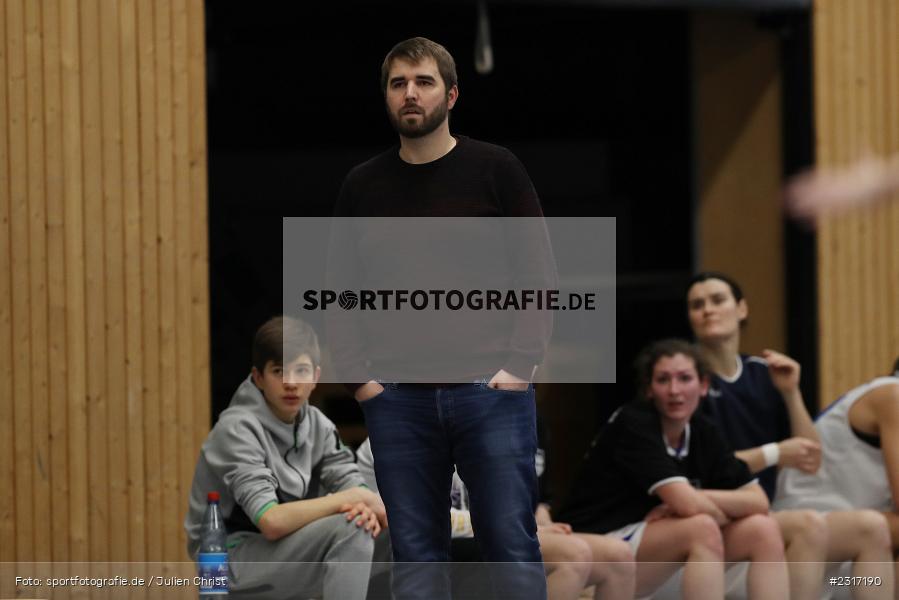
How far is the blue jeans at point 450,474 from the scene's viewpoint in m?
3.32

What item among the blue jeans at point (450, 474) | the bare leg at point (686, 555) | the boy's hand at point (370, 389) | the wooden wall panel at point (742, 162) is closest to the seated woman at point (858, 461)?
the bare leg at point (686, 555)

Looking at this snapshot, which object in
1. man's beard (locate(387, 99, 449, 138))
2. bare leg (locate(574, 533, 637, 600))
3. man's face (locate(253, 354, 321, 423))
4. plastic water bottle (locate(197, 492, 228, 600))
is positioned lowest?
bare leg (locate(574, 533, 637, 600))

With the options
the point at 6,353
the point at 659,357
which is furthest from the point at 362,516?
the point at 6,353

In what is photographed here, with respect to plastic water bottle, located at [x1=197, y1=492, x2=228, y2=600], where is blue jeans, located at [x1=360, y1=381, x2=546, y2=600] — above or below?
above

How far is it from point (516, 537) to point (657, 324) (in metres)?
3.47

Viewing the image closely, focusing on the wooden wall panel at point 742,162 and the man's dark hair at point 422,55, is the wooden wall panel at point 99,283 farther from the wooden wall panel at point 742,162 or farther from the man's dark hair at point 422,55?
the wooden wall panel at point 742,162

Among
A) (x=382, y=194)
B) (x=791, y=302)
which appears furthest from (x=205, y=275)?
(x=791, y=302)

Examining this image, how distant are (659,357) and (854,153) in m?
2.18

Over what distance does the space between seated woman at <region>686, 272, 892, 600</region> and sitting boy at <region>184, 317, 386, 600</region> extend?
149 cm

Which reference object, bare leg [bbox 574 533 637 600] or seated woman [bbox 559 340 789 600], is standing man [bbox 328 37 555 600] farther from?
seated woman [bbox 559 340 789 600]

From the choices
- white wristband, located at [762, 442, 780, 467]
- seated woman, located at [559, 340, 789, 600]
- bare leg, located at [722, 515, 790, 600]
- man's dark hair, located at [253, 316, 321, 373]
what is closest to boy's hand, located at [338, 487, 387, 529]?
man's dark hair, located at [253, 316, 321, 373]

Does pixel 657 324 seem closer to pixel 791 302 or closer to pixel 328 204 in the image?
pixel 791 302

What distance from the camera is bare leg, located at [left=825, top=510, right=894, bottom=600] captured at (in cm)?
464

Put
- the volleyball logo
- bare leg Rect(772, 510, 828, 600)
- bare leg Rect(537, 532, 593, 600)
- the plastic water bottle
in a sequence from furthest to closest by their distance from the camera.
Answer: bare leg Rect(772, 510, 828, 600) < bare leg Rect(537, 532, 593, 600) < the plastic water bottle < the volleyball logo
